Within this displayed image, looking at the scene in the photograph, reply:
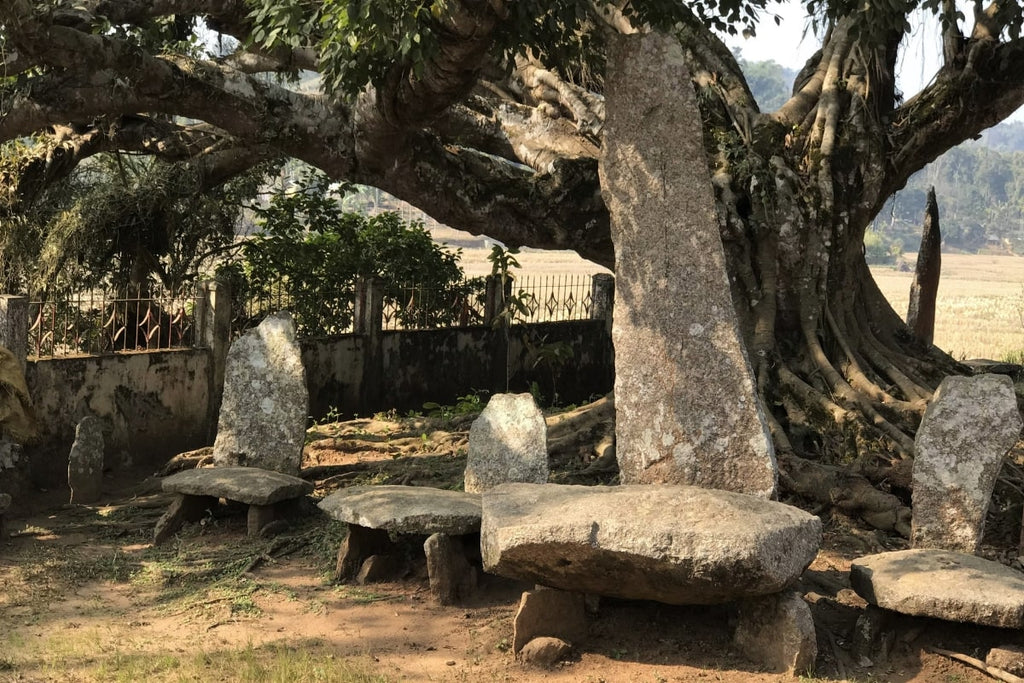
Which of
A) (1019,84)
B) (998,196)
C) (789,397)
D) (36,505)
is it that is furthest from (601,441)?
(998,196)

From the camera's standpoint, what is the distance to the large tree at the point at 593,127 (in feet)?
29.8

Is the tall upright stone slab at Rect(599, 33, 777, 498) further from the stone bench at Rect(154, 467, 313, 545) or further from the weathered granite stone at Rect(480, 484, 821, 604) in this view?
the stone bench at Rect(154, 467, 313, 545)

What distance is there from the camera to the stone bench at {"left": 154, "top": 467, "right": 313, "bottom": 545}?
28.2ft

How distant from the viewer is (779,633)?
6172 mm

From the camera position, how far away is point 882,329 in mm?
12469

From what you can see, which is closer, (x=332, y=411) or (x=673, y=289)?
(x=673, y=289)

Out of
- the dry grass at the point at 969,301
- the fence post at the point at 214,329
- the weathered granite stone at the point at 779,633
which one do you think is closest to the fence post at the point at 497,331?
the fence post at the point at 214,329

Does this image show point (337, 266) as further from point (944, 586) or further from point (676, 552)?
point (944, 586)

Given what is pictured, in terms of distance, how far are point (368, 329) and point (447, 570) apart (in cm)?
628

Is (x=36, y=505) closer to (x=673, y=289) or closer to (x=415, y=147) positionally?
(x=415, y=147)

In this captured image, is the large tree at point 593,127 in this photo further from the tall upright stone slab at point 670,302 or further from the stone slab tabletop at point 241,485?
the stone slab tabletop at point 241,485

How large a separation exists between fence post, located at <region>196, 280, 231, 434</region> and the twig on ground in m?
7.67

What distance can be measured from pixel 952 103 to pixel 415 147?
18.4ft

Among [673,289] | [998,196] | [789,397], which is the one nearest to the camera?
[673,289]
